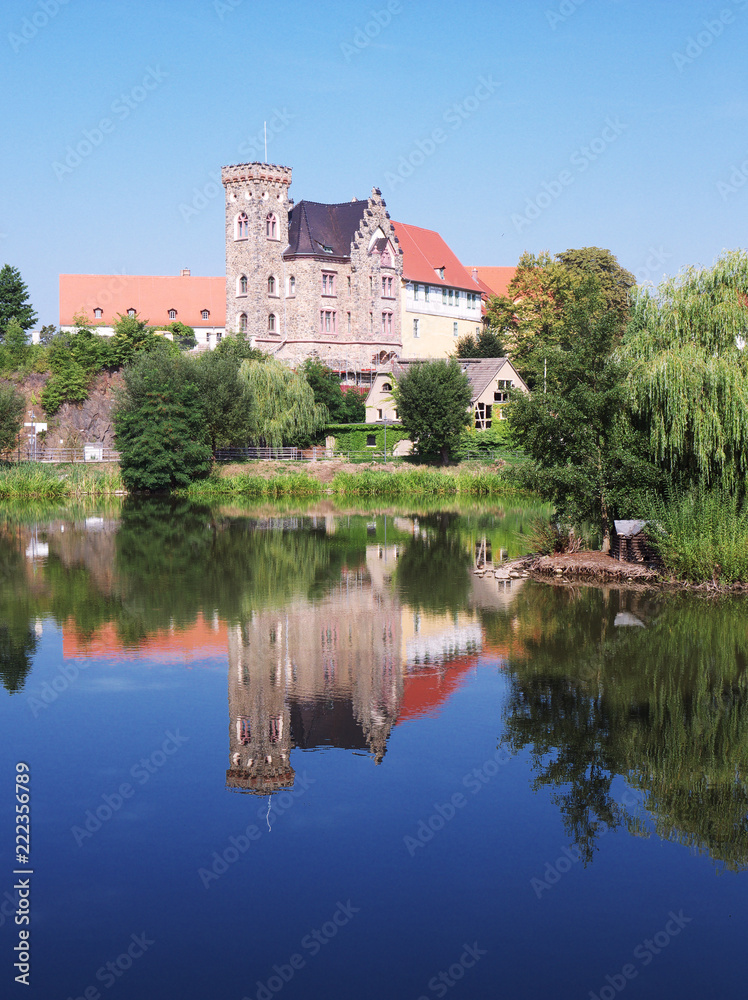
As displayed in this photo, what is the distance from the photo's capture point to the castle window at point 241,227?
8162 cm

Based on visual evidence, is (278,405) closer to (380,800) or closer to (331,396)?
(331,396)

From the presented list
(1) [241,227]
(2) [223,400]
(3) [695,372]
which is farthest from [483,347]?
(3) [695,372]

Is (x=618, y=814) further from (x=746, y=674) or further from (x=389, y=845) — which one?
(x=746, y=674)

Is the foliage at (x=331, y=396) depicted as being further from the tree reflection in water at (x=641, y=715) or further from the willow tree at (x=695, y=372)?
the tree reflection in water at (x=641, y=715)

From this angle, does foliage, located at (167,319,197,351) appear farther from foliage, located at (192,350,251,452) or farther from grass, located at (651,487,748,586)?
grass, located at (651,487,748,586)

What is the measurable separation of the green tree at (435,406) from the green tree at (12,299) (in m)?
49.7

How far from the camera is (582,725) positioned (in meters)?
13.2

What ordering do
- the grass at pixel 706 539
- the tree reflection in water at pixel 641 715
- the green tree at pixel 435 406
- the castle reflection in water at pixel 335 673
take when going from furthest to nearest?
the green tree at pixel 435 406 → the grass at pixel 706 539 → the castle reflection in water at pixel 335 673 → the tree reflection in water at pixel 641 715

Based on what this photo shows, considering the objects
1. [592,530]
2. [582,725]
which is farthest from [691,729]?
[592,530]

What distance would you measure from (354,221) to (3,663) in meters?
73.5

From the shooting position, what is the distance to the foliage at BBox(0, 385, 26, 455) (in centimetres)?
6062

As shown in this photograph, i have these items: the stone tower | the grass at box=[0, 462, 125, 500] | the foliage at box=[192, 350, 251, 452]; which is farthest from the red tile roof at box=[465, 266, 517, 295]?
the grass at box=[0, 462, 125, 500]

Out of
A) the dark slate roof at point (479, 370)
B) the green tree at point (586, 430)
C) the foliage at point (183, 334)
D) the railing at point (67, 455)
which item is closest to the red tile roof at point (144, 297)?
the foliage at point (183, 334)

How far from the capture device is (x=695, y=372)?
78.2 ft
